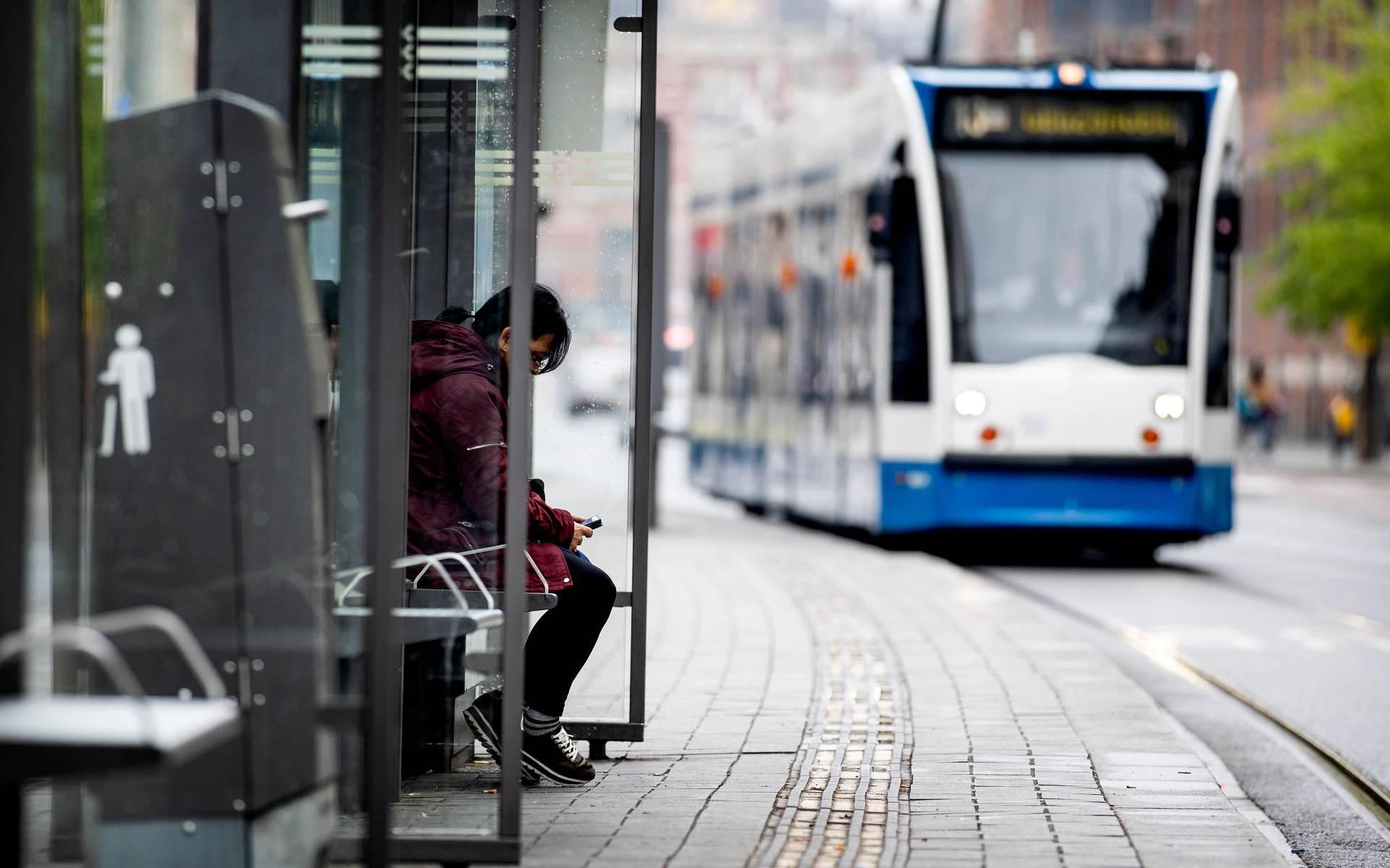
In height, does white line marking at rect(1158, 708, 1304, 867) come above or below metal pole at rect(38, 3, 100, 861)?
below

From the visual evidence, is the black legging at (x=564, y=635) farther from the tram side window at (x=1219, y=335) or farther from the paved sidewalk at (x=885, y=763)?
the tram side window at (x=1219, y=335)

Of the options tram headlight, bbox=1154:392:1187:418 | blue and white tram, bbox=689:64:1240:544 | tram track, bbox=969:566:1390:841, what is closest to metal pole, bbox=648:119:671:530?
blue and white tram, bbox=689:64:1240:544

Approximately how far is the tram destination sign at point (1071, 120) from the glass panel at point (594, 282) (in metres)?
9.76

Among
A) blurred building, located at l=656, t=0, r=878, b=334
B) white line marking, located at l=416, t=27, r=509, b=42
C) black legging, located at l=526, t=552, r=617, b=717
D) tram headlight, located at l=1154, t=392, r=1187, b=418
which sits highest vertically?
blurred building, located at l=656, t=0, r=878, b=334

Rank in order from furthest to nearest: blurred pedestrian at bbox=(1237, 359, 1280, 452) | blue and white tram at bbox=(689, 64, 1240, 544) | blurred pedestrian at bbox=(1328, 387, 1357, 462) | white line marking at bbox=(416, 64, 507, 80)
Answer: blurred pedestrian at bbox=(1237, 359, 1280, 452) → blurred pedestrian at bbox=(1328, 387, 1357, 462) → blue and white tram at bbox=(689, 64, 1240, 544) → white line marking at bbox=(416, 64, 507, 80)

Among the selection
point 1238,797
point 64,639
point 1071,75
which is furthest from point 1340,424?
point 64,639

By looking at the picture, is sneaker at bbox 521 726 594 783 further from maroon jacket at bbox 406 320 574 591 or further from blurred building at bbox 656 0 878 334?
blurred building at bbox 656 0 878 334

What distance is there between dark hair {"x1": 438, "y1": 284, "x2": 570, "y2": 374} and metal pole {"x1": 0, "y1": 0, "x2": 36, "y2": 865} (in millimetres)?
2451

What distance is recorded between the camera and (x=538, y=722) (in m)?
7.11

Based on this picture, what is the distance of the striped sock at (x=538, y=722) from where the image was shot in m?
7.11

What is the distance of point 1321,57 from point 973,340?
45.6 meters

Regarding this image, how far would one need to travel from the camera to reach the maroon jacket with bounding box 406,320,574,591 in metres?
6.24

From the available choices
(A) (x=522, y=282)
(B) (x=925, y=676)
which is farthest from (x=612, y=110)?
(B) (x=925, y=676)

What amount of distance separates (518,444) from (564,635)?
4.92 feet
